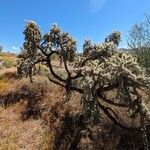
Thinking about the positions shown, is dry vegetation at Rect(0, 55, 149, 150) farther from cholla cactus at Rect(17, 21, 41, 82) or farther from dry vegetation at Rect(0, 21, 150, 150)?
cholla cactus at Rect(17, 21, 41, 82)

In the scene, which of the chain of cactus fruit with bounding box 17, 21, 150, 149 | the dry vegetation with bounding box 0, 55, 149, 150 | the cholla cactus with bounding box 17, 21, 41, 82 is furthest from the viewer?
the cholla cactus with bounding box 17, 21, 41, 82

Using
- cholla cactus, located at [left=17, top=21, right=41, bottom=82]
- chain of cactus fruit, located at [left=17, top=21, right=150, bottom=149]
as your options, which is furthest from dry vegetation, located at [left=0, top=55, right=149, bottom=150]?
cholla cactus, located at [left=17, top=21, right=41, bottom=82]

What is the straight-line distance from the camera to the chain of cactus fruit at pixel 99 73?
1300cm

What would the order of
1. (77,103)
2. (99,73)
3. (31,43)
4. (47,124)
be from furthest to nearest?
(31,43) → (77,103) → (47,124) → (99,73)

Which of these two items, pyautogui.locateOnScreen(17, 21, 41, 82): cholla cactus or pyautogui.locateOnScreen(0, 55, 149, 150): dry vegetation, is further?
pyautogui.locateOnScreen(17, 21, 41, 82): cholla cactus

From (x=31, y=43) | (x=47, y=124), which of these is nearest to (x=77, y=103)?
(x=47, y=124)

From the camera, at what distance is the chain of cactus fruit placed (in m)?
13.0

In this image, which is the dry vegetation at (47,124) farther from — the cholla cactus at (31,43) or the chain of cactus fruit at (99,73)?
the cholla cactus at (31,43)

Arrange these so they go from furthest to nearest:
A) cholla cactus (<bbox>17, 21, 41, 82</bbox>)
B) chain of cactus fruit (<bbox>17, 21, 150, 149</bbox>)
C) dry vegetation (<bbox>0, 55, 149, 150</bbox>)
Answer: cholla cactus (<bbox>17, 21, 41, 82</bbox>) < dry vegetation (<bbox>0, 55, 149, 150</bbox>) < chain of cactus fruit (<bbox>17, 21, 150, 149</bbox>)

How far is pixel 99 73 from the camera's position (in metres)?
13.7

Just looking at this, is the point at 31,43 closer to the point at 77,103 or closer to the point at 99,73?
the point at 77,103

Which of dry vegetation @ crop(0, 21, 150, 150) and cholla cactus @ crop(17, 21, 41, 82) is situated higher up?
cholla cactus @ crop(17, 21, 41, 82)

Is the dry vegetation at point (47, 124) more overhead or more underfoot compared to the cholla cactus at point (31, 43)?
more underfoot

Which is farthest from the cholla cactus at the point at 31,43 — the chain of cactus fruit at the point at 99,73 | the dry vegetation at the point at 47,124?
the dry vegetation at the point at 47,124
